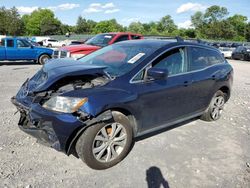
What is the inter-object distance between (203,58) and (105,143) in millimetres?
2789

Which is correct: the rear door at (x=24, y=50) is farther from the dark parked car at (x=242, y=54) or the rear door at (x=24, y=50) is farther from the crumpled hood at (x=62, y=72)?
the dark parked car at (x=242, y=54)

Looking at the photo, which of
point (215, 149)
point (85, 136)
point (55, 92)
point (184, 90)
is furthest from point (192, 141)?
point (55, 92)

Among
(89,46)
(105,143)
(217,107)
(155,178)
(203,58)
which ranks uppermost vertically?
(203,58)

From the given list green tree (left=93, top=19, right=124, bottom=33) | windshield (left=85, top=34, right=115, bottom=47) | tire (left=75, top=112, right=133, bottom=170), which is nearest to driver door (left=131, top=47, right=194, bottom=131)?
tire (left=75, top=112, right=133, bottom=170)

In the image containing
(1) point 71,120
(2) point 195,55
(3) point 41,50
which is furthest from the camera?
(3) point 41,50

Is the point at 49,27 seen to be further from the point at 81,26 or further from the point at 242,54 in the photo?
the point at 242,54

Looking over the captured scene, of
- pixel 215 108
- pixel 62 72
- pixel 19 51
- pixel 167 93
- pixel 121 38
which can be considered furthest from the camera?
pixel 19 51

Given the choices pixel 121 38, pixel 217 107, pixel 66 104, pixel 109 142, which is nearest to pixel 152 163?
pixel 109 142

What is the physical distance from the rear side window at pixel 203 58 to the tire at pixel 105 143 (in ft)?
6.17

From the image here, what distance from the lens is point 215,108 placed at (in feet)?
18.9

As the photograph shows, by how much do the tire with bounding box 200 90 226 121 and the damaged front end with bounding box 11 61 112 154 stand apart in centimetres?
273

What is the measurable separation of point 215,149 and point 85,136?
2.32m

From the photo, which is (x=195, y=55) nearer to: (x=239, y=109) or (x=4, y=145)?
(x=239, y=109)

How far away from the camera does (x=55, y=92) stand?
368 centimetres
